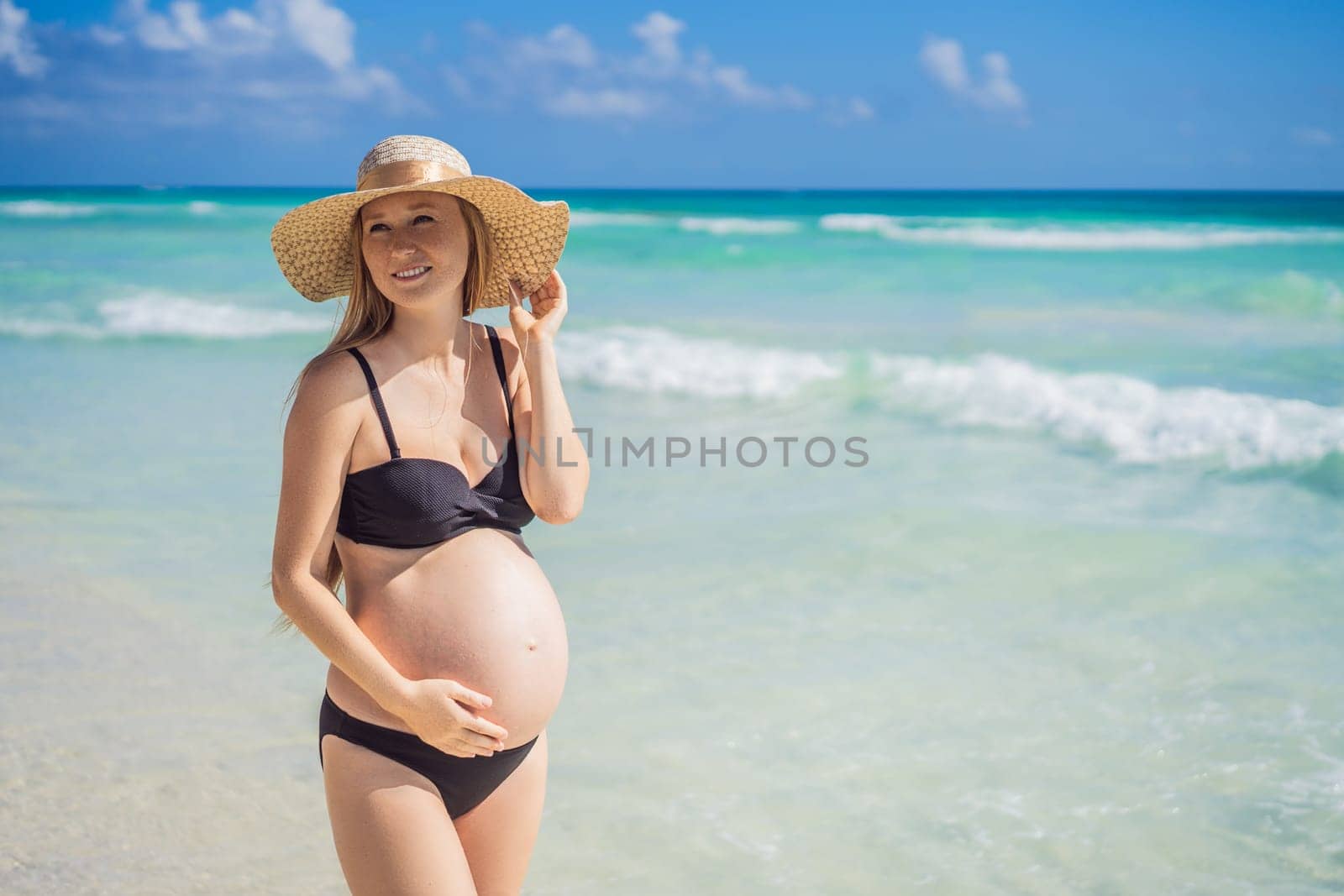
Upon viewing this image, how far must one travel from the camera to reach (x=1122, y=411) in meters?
9.16

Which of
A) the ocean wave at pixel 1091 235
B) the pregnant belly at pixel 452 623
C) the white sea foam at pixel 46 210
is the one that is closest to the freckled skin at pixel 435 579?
the pregnant belly at pixel 452 623

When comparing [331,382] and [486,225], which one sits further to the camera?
[486,225]

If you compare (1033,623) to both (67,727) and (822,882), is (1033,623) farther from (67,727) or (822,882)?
(67,727)

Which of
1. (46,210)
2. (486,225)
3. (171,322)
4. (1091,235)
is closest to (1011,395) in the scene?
(486,225)

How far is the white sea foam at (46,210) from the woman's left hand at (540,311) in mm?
35328

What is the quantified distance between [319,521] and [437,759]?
469mm

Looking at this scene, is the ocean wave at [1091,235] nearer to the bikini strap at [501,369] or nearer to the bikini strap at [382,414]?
the bikini strap at [501,369]

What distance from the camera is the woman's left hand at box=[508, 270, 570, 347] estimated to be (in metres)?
2.23

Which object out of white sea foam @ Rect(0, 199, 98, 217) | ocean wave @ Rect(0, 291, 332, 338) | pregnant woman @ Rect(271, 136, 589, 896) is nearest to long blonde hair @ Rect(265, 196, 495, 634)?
pregnant woman @ Rect(271, 136, 589, 896)

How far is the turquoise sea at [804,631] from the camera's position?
→ 11.5 feet

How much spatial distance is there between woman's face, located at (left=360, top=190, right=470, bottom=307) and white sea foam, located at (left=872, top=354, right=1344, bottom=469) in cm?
671

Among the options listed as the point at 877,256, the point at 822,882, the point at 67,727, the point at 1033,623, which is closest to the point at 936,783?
the point at 822,882

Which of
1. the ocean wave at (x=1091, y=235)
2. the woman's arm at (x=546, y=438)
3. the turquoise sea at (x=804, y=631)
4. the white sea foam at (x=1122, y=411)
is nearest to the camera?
the woman's arm at (x=546, y=438)

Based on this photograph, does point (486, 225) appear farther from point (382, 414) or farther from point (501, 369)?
point (382, 414)
